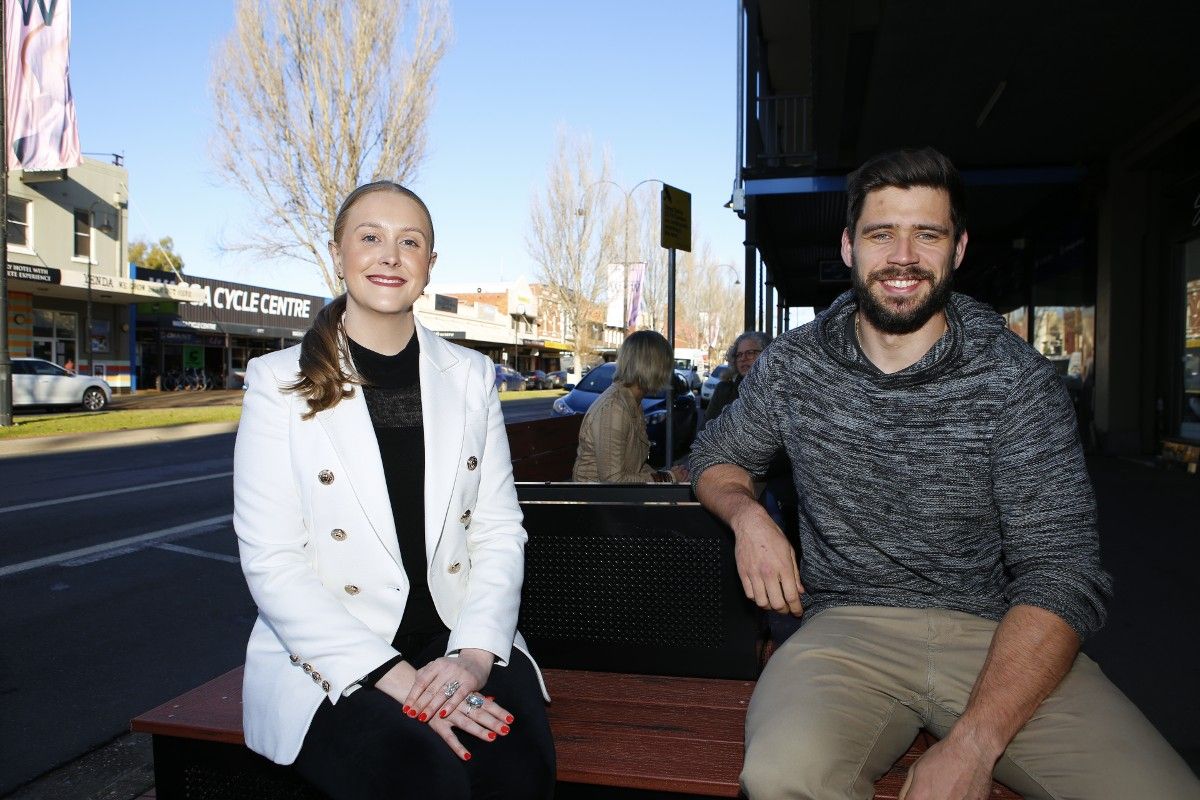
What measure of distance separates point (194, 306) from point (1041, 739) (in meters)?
42.7

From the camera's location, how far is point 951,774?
1.75 m

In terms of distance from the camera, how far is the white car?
2283 cm

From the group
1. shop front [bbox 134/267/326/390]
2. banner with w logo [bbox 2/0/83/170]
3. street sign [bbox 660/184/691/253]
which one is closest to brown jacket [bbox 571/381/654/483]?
street sign [bbox 660/184/691/253]

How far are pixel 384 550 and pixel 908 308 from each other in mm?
1478

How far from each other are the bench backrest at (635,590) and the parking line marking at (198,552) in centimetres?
468

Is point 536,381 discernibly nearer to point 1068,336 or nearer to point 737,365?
point 1068,336

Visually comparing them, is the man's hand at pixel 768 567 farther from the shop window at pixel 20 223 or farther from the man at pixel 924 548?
the shop window at pixel 20 223

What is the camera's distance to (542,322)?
7725 cm

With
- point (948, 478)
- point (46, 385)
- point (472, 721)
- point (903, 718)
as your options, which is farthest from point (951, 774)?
point (46, 385)

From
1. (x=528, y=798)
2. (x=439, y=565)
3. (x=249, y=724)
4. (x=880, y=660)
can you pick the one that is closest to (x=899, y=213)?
(x=880, y=660)

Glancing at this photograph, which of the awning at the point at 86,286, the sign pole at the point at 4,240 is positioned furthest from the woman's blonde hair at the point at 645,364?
the awning at the point at 86,286

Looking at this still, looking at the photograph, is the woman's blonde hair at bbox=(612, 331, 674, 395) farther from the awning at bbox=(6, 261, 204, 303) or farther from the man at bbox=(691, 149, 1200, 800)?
the awning at bbox=(6, 261, 204, 303)

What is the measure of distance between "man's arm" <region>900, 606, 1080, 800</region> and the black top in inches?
47.7

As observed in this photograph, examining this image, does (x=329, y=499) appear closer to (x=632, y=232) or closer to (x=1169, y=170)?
(x=1169, y=170)
